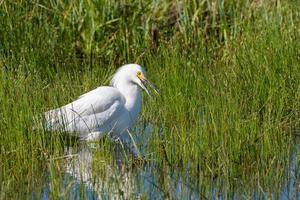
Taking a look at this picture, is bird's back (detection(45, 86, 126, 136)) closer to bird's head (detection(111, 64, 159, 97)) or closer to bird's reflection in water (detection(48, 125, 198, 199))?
bird's head (detection(111, 64, 159, 97))

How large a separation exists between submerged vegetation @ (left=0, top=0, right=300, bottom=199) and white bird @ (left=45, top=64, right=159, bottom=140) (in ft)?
0.55

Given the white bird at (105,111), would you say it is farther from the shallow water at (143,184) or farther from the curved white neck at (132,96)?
the shallow water at (143,184)

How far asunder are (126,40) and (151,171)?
13.4 ft

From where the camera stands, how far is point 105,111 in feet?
24.8

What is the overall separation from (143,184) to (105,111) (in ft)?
6.16

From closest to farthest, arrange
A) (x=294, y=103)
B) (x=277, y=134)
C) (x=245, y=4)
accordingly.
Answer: (x=277, y=134)
(x=294, y=103)
(x=245, y=4)

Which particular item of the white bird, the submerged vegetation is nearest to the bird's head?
the white bird

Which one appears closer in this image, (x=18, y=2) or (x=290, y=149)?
(x=290, y=149)

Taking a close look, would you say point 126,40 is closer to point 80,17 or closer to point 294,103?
point 80,17

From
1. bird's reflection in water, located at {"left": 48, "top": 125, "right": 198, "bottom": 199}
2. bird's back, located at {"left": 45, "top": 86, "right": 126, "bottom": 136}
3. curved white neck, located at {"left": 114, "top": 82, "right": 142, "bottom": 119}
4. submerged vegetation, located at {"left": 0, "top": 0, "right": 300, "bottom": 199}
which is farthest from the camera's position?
curved white neck, located at {"left": 114, "top": 82, "right": 142, "bottom": 119}

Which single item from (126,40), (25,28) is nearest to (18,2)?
(25,28)

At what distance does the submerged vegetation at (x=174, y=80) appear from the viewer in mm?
6184

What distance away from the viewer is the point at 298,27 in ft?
29.6

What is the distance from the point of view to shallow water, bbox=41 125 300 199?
557 centimetres
